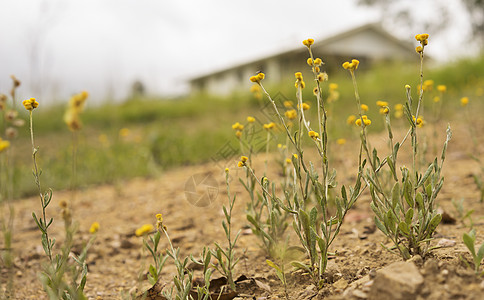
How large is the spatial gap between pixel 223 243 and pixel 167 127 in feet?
19.5

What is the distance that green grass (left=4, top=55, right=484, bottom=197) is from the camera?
4.68 metres

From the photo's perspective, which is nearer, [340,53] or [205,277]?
[205,277]

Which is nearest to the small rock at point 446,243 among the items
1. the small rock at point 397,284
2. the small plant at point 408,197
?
the small plant at point 408,197

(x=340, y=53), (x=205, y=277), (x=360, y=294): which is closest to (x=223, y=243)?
(x=205, y=277)

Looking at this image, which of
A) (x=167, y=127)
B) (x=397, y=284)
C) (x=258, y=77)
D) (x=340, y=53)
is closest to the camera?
(x=397, y=284)

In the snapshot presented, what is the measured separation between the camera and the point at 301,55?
721 inches

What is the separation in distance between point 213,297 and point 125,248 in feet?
3.26

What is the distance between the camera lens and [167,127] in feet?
25.0

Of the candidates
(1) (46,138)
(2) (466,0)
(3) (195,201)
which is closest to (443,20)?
(2) (466,0)

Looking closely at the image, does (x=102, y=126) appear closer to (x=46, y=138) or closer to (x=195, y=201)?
(x=46, y=138)

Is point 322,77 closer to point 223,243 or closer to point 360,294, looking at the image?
point 360,294

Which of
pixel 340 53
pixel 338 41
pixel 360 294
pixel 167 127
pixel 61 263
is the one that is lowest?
pixel 360 294

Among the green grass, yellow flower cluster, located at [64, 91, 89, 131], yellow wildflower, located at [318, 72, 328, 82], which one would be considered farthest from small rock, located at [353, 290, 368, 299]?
the green grass

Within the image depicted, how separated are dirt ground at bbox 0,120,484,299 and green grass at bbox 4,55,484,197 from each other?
0.61 meters
